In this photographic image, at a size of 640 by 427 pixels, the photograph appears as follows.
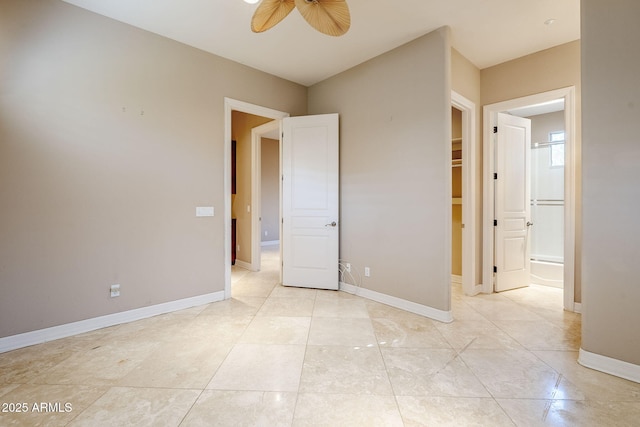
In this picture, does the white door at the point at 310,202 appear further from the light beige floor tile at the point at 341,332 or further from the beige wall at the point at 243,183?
the beige wall at the point at 243,183

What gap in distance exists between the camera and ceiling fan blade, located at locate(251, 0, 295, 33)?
→ 183 cm

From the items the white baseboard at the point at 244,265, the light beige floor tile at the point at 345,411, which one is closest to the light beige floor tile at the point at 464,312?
the light beige floor tile at the point at 345,411

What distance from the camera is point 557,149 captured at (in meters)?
4.95

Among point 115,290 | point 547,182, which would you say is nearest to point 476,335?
point 115,290

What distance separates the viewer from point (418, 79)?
296 centimetres

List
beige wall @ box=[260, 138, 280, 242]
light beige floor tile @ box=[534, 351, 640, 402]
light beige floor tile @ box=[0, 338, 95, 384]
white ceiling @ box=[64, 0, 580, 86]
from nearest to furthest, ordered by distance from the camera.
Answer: light beige floor tile @ box=[534, 351, 640, 402] < light beige floor tile @ box=[0, 338, 95, 384] < white ceiling @ box=[64, 0, 580, 86] < beige wall @ box=[260, 138, 280, 242]

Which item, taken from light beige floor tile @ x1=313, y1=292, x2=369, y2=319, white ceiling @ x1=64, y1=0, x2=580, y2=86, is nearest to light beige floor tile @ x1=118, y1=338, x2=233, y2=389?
light beige floor tile @ x1=313, y1=292, x2=369, y2=319

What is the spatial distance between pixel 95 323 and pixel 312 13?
10.4 feet

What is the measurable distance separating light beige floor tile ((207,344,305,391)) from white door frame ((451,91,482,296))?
8.10 feet

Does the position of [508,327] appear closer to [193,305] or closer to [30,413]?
[193,305]

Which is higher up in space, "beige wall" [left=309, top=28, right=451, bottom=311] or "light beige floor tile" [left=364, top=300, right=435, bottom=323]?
"beige wall" [left=309, top=28, right=451, bottom=311]

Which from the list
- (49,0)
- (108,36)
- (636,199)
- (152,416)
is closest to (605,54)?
(636,199)

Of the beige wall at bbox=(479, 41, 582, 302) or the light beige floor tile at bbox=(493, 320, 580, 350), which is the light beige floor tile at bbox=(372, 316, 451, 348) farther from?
the beige wall at bbox=(479, 41, 582, 302)

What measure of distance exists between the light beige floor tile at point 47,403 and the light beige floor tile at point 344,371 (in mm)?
1248
